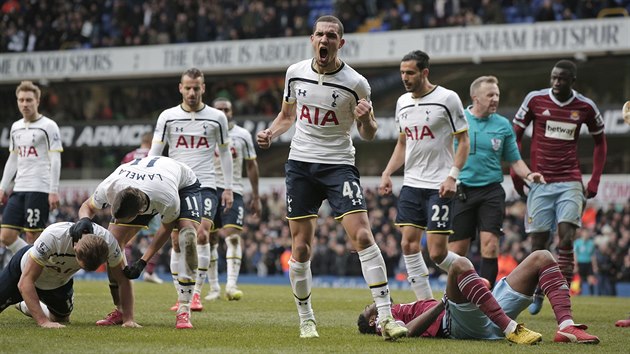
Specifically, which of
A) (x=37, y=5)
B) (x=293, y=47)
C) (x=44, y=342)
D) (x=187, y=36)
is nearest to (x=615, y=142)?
(x=293, y=47)

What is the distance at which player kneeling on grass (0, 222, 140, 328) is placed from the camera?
7.85 metres

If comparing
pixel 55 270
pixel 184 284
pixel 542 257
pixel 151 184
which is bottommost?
pixel 184 284

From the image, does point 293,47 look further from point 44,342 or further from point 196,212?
point 44,342

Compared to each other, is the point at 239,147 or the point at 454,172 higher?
the point at 239,147

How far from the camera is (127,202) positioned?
8.16m

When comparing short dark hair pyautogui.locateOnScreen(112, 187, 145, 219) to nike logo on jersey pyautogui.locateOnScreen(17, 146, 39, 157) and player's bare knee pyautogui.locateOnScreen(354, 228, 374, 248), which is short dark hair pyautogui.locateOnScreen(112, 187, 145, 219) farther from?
nike logo on jersey pyautogui.locateOnScreen(17, 146, 39, 157)

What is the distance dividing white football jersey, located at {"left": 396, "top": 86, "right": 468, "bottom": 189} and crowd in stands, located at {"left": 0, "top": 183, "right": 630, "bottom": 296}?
1045 centimetres

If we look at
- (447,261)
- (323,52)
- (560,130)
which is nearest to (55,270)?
(323,52)

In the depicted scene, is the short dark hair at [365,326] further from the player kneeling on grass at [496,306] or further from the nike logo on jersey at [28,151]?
the nike logo on jersey at [28,151]

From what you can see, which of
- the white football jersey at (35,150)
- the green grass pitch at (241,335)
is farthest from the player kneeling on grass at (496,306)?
the white football jersey at (35,150)

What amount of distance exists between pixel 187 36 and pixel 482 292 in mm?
27287

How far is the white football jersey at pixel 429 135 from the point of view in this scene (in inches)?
389

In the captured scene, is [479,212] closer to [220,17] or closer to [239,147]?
[239,147]

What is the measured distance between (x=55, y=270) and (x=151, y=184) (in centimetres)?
115
